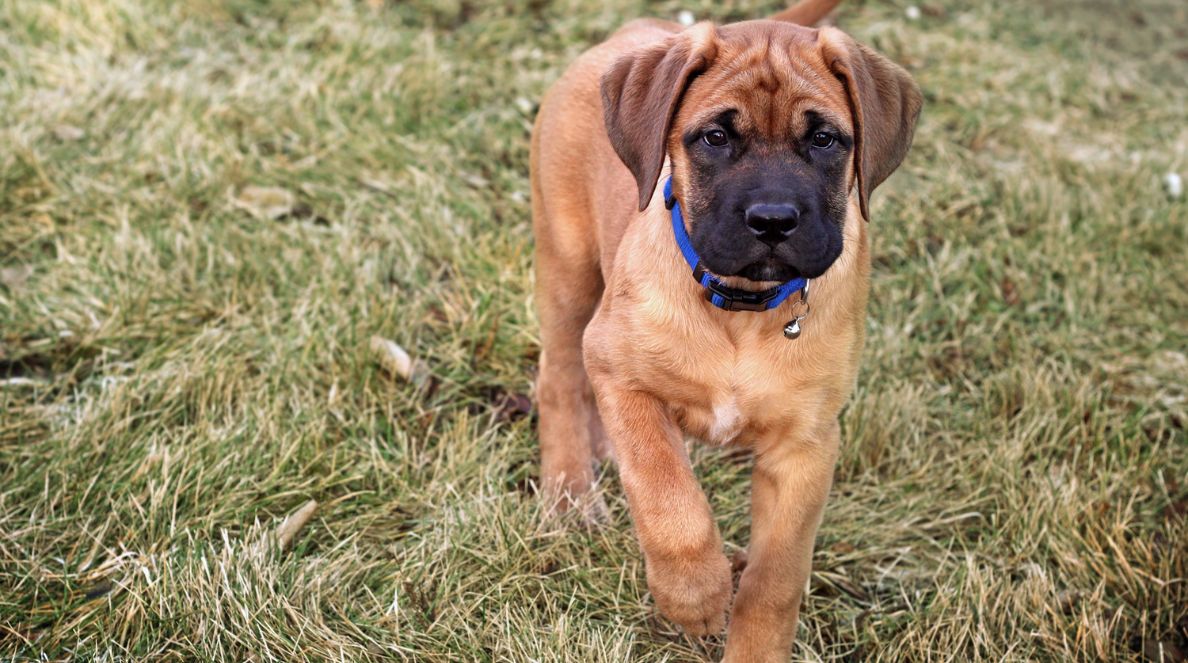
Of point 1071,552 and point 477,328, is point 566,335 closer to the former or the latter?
point 477,328

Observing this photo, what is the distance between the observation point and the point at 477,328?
191 inches

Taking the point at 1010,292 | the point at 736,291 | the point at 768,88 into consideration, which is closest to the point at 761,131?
the point at 768,88

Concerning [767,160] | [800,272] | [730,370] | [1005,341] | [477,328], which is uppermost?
[767,160]

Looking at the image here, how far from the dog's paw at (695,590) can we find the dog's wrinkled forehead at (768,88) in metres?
1.17

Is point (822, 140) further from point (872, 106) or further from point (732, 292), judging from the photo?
point (732, 292)

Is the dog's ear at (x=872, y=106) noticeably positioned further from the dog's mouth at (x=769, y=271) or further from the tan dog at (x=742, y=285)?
the dog's mouth at (x=769, y=271)

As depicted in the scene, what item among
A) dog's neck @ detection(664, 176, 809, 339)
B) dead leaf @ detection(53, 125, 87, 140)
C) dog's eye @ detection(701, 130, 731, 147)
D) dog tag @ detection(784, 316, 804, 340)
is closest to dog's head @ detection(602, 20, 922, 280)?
dog's eye @ detection(701, 130, 731, 147)

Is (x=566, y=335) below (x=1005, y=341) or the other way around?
the other way around

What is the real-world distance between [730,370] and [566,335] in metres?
1.18

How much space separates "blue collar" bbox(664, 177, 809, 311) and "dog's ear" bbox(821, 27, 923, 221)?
0.31 metres

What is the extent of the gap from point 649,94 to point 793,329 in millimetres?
767

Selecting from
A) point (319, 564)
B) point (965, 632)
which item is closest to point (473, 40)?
point (319, 564)

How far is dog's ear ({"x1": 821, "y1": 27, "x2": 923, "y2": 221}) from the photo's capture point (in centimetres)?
320

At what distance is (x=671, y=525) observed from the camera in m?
3.16
